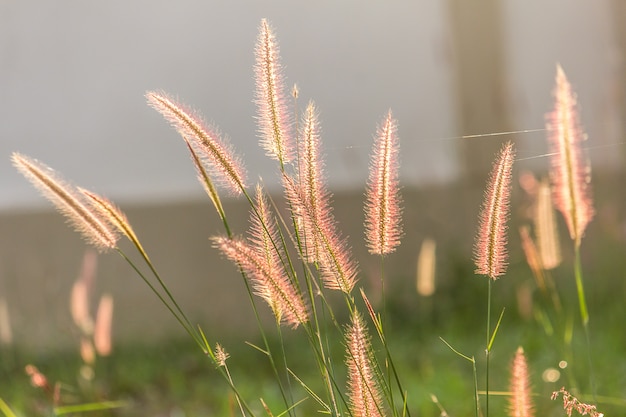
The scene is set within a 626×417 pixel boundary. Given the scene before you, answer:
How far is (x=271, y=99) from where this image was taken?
3.18 feet

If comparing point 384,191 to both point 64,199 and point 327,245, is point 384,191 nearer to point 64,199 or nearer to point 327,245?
point 327,245

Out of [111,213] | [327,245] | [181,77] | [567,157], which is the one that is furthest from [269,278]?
[181,77]

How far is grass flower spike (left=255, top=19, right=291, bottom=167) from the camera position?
0.96 metres

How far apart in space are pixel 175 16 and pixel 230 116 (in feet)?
1.41

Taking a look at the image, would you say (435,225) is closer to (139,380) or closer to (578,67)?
(578,67)

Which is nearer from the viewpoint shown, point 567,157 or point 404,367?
point 567,157

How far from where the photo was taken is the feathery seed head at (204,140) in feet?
3.04

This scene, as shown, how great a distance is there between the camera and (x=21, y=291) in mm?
Answer: 3627

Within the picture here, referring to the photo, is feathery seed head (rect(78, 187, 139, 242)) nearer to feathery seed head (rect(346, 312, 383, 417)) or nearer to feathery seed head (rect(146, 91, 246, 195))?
feathery seed head (rect(146, 91, 246, 195))

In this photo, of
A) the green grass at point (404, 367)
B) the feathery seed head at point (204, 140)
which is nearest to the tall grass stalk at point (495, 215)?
the feathery seed head at point (204, 140)

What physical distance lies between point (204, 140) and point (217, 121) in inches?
103

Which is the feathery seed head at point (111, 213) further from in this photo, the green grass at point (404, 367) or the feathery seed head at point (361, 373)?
the green grass at point (404, 367)

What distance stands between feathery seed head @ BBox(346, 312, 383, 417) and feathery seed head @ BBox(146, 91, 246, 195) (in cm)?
18

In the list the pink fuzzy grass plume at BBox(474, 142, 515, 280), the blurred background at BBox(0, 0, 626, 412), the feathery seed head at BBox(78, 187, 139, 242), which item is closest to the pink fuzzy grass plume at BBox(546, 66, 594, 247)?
the pink fuzzy grass plume at BBox(474, 142, 515, 280)
